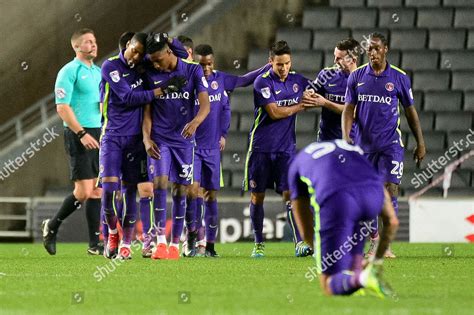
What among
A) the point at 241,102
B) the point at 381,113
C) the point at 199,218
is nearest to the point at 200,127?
the point at 199,218

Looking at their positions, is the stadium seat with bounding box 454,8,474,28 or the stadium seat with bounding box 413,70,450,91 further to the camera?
the stadium seat with bounding box 454,8,474,28

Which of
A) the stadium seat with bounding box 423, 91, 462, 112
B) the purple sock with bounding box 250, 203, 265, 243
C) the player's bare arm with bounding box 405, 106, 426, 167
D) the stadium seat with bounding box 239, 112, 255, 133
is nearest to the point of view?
the player's bare arm with bounding box 405, 106, 426, 167

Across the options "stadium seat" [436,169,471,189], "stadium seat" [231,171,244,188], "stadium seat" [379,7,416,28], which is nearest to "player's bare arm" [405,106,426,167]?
"stadium seat" [436,169,471,189]

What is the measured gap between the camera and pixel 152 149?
11.4 metres

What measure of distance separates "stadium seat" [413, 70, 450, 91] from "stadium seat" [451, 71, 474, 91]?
15cm

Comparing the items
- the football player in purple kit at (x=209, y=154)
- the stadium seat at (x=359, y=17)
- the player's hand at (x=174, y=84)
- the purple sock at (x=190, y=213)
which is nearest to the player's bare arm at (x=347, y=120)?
the football player in purple kit at (x=209, y=154)

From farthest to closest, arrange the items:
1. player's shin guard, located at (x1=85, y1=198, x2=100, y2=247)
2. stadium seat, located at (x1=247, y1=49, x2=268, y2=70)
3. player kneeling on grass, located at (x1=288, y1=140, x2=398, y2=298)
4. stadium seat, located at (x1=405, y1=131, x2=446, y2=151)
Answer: stadium seat, located at (x1=247, y1=49, x2=268, y2=70), stadium seat, located at (x1=405, y1=131, x2=446, y2=151), player's shin guard, located at (x1=85, y1=198, x2=100, y2=247), player kneeling on grass, located at (x1=288, y1=140, x2=398, y2=298)

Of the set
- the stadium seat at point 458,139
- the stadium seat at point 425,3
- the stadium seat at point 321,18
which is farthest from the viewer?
the stadium seat at point 321,18

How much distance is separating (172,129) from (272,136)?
125 centimetres

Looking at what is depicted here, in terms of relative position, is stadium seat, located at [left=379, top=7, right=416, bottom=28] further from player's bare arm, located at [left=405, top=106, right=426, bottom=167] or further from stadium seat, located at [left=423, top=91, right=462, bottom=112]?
player's bare arm, located at [left=405, top=106, right=426, bottom=167]

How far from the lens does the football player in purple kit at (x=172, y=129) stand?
37.5 ft

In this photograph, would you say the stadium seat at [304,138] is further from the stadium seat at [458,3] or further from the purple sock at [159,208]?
the purple sock at [159,208]

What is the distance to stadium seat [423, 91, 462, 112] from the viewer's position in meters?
18.9

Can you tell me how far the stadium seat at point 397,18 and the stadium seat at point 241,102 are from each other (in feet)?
8.02
